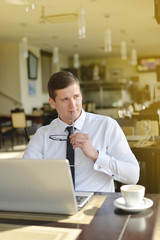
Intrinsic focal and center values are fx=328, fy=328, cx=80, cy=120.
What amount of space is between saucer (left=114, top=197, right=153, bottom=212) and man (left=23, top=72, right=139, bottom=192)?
0.33m

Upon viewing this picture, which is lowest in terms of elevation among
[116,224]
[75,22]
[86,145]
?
[116,224]

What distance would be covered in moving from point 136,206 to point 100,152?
0.43 meters

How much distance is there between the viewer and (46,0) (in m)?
6.73

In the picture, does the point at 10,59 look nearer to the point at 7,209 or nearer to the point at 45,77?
the point at 45,77

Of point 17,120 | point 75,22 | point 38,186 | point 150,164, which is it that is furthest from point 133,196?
point 75,22

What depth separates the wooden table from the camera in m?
1.09

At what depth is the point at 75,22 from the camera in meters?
8.95

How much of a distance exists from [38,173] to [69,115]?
0.66 m

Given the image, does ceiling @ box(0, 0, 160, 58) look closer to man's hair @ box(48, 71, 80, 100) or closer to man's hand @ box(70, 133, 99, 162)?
man's hair @ box(48, 71, 80, 100)

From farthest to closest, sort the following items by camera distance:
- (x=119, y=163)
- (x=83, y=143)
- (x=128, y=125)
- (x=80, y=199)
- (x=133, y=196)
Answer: (x=128, y=125) < (x=119, y=163) < (x=83, y=143) < (x=80, y=199) < (x=133, y=196)

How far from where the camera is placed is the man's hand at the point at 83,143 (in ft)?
5.14

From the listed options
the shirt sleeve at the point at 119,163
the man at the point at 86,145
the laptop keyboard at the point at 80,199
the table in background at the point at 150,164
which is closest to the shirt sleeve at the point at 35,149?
the man at the point at 86,145

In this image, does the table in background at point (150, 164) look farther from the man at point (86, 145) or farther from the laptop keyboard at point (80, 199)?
the laptop keyboard at point (80, 199)

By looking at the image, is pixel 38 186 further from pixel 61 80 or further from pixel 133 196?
pixel 61 80
